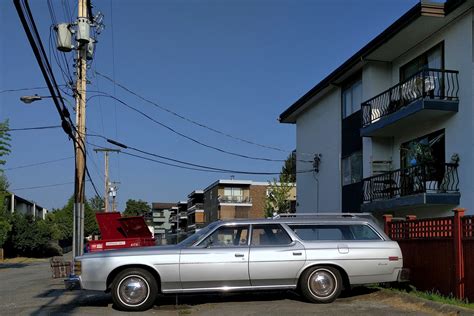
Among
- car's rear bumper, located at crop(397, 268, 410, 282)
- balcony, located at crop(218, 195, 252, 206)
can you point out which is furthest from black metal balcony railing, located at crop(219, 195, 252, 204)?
car's rear bumper, located at crop(397, 268, 410, 282)

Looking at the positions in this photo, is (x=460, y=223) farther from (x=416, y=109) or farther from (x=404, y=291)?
(x=416, y=109)

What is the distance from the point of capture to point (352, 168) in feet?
71.5

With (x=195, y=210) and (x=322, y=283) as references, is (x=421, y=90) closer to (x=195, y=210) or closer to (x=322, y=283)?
(x=322, y=283)

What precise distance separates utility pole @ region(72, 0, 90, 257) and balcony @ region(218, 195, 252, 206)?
52.1 m

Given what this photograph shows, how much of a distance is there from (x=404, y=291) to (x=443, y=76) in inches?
287

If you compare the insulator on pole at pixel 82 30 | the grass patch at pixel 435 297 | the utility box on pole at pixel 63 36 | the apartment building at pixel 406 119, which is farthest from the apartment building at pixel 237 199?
the grass patch at pixel 435 297

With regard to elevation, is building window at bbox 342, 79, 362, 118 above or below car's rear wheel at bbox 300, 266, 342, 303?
above

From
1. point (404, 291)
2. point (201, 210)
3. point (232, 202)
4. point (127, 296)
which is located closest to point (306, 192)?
point (404, 291)

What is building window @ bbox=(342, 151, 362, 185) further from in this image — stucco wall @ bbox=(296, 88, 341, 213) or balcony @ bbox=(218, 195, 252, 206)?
balcony @ bbox=(218, 195, 252, 206)

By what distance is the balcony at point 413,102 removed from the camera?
15.4 metres

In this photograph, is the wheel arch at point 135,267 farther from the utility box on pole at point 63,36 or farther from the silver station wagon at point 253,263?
the utility box on pole at point 63,36

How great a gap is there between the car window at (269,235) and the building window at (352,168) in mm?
11298

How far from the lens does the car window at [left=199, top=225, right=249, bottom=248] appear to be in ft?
32.7

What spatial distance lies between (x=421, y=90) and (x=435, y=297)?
309 inches
